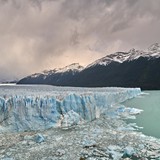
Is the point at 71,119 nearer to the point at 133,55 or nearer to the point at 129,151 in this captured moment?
the point at 129,151

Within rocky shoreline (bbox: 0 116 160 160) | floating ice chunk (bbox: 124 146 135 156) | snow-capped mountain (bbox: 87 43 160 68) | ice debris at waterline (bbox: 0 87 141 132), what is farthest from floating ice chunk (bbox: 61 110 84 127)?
snow-capped mountain (bbox: 87 43 160 68)

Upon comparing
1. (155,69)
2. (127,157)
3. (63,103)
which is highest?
(155,69)

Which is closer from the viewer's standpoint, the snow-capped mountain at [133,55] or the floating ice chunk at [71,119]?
the floating ice chunk at [71,119]

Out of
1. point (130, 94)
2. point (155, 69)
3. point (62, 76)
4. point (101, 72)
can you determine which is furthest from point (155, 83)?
point (62, 76)

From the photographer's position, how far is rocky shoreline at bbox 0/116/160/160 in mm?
10500

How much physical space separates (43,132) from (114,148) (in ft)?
15.7

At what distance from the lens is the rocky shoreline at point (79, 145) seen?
413 inches

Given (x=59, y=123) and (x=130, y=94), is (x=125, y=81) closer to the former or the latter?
(x=130, y=94)

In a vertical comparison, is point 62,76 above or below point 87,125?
above

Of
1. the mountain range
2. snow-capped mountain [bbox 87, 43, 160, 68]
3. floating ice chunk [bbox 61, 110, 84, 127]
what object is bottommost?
floating ice chunk [bbox 61, 110, 84, 127]

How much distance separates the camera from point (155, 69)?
118 metres

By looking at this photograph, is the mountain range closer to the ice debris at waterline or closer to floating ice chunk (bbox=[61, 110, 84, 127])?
the ice debris at waterline

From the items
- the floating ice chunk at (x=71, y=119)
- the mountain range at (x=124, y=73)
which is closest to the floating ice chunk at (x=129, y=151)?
the floating ice chunk at (x=71, y=119)

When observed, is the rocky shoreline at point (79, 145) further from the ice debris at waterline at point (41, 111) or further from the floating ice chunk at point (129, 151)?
the ice debris at waterline at point (41, 111)
